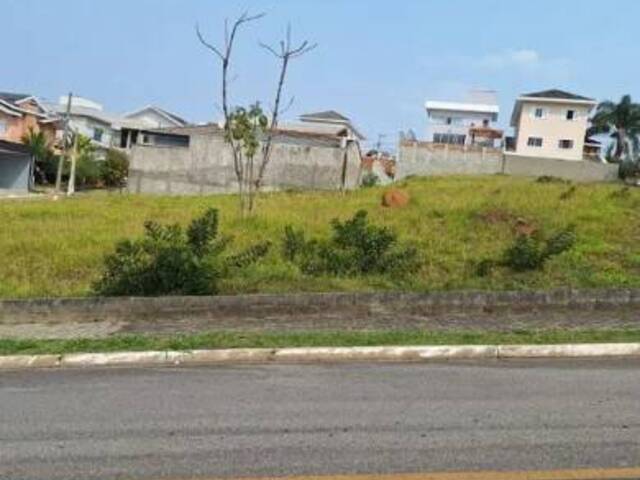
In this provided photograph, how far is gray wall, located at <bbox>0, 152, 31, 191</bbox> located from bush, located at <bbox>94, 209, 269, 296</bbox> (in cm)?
4902

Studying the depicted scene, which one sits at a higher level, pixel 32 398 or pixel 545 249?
pixel 545 249

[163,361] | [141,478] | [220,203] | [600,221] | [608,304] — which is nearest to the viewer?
[141,478]

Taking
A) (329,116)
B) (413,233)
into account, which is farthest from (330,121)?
(413,233)

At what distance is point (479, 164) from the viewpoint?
5428cm

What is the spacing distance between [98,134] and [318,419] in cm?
8243

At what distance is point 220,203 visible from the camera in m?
→ 22.2

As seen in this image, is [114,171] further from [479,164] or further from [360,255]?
[360,255]

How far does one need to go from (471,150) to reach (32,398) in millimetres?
50675

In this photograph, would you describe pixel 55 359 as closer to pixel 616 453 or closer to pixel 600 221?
pixel 616 453

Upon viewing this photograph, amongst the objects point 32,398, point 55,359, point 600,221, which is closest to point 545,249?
point 600,221

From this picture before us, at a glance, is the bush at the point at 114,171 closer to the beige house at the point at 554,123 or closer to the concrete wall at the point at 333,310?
the beige house at the point at 554,123

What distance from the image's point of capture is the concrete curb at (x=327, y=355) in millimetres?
8891

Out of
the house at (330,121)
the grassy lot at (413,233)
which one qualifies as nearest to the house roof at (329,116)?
the house at (330,121)

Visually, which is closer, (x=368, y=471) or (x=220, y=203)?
(x=368, y=471)
